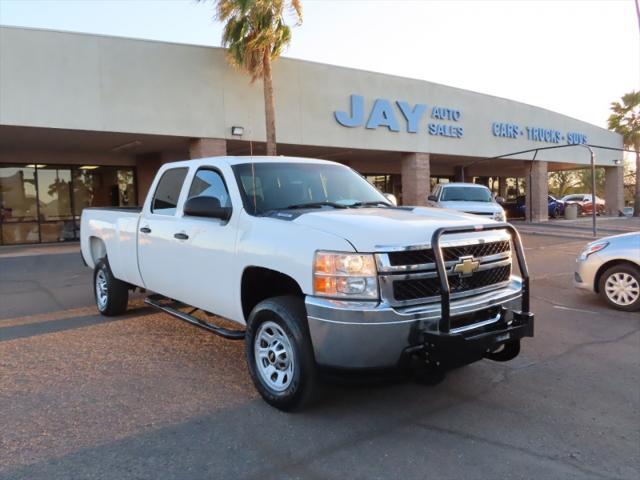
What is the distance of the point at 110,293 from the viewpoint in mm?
6496

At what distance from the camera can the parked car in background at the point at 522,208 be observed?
28688mm

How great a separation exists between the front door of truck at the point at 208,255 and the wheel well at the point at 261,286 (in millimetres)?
106

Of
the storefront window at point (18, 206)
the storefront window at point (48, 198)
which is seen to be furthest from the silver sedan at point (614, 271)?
the storefront window at point (18, 206)

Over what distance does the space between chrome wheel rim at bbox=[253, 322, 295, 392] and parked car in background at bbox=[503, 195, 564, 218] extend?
2591 centimetres

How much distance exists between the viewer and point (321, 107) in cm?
1747

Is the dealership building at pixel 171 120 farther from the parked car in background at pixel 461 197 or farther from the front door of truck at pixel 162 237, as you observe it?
the front door of truck at pixel 162 237

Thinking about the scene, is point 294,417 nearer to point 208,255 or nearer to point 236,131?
point 208,255

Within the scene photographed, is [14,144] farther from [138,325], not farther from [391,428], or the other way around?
[391,428]

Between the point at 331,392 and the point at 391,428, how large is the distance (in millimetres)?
717

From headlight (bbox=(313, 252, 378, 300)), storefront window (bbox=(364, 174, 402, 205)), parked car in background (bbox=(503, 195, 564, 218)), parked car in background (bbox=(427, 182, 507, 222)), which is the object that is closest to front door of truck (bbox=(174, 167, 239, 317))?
headlight (bbox=(313, 252, 378, 300))

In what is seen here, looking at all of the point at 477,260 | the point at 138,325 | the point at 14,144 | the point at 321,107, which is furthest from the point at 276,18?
the point at 477,260

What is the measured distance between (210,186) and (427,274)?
236cm

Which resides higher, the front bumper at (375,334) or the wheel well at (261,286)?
the wheel well at (261,286)

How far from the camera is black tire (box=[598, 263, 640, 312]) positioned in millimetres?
6824
